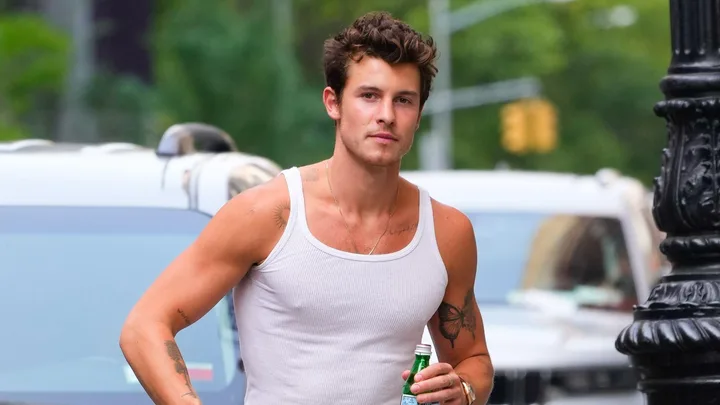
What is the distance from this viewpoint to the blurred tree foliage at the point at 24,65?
2692 centimetres

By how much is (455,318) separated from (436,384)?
48 cm

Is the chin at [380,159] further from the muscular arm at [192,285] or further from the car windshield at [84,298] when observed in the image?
the car windshield at [84,298]

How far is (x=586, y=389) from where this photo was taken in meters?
9.05

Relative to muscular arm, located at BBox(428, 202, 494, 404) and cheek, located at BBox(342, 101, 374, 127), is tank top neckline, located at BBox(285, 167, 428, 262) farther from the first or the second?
cheek, located at BBox(342, 101, 374, 127)

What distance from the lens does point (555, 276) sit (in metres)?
10.4

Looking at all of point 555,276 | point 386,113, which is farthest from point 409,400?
point 555,276

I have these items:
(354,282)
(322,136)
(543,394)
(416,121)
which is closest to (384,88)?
(416,121)

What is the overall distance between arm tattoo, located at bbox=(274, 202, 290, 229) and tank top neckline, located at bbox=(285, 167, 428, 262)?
0.6 inches

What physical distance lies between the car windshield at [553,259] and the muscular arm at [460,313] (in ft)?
16.8

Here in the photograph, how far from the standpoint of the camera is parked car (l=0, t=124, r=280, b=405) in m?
5.53

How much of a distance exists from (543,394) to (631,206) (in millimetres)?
2277

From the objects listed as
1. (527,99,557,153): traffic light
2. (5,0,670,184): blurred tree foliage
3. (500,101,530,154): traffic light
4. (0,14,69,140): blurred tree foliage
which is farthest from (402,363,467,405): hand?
(527,99,557,153): traffic light

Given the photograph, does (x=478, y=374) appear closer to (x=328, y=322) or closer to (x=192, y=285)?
(x=328, y=322)

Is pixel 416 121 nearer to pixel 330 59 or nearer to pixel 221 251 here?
pixel 330 59
